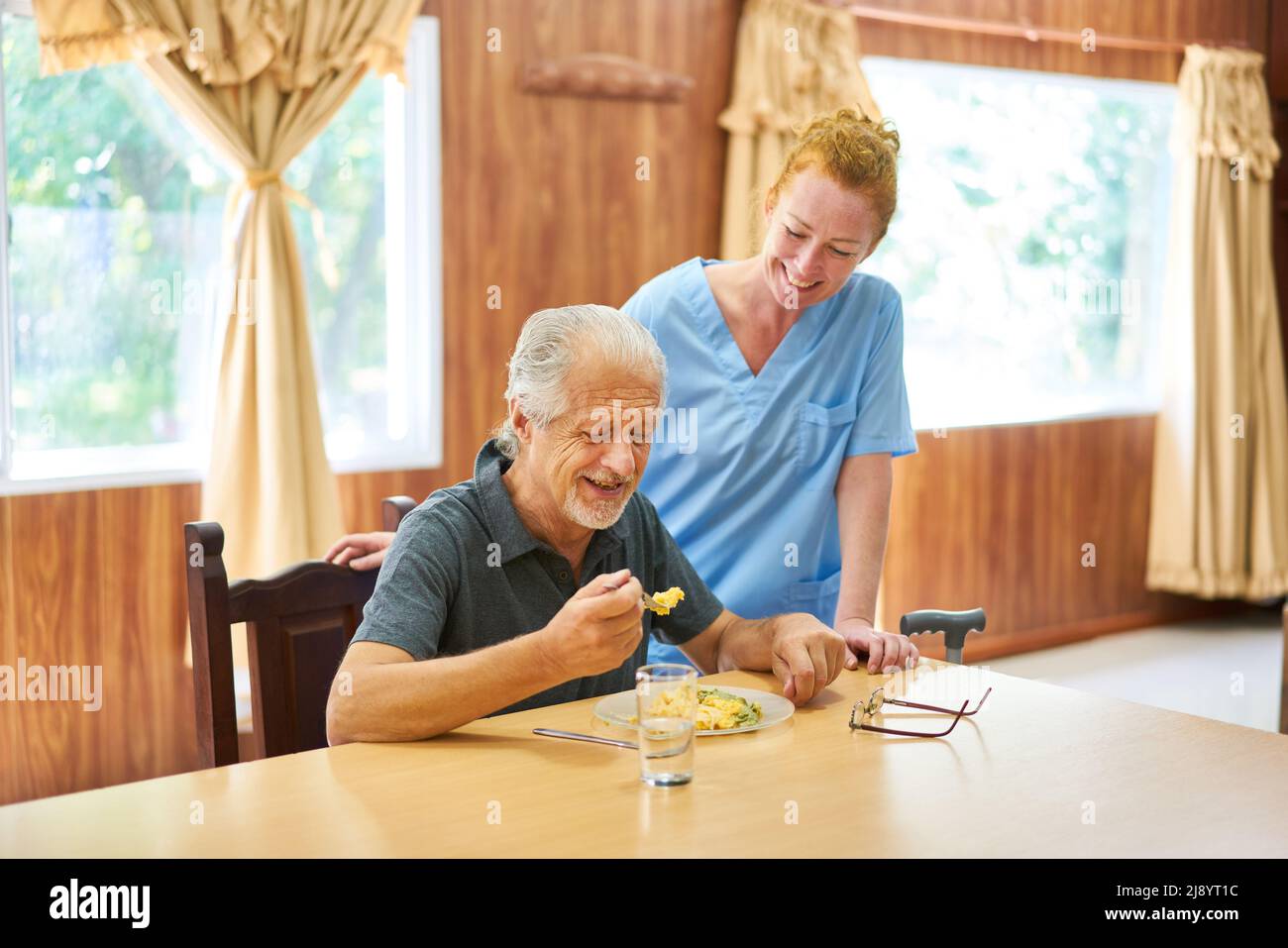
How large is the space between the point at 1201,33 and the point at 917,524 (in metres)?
2.52

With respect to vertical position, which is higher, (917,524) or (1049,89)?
(1049,89)

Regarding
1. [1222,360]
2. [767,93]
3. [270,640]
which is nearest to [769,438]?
[270,640]

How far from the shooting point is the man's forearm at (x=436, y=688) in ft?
5.31

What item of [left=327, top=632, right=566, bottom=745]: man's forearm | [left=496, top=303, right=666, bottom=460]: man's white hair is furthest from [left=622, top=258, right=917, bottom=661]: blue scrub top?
[left=327, top=632, right=566, bottom=745]: man's forearm

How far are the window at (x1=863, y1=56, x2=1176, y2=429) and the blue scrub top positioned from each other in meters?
2.64

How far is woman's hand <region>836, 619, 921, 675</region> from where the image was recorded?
2051 mm

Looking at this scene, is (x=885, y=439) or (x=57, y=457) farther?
(x=57, y=457)

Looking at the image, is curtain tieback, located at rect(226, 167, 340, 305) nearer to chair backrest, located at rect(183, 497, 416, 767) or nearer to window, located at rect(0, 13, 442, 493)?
window, located at rect(0, 13, 442, 493)

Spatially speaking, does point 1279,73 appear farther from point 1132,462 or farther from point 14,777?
point 14,777

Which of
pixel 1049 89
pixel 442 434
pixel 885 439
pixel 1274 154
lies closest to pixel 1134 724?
pixel 885 439

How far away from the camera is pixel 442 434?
3971 millimetres

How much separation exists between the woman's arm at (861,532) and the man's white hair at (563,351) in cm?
56

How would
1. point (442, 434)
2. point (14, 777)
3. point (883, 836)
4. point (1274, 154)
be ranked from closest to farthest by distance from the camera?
point (883, 836) < point (14, 777) < point (442, 434) < point (1274, 154)

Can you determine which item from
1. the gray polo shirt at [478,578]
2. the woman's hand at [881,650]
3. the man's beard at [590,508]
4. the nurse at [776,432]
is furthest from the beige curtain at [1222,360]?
the man's beard at [590,508]
